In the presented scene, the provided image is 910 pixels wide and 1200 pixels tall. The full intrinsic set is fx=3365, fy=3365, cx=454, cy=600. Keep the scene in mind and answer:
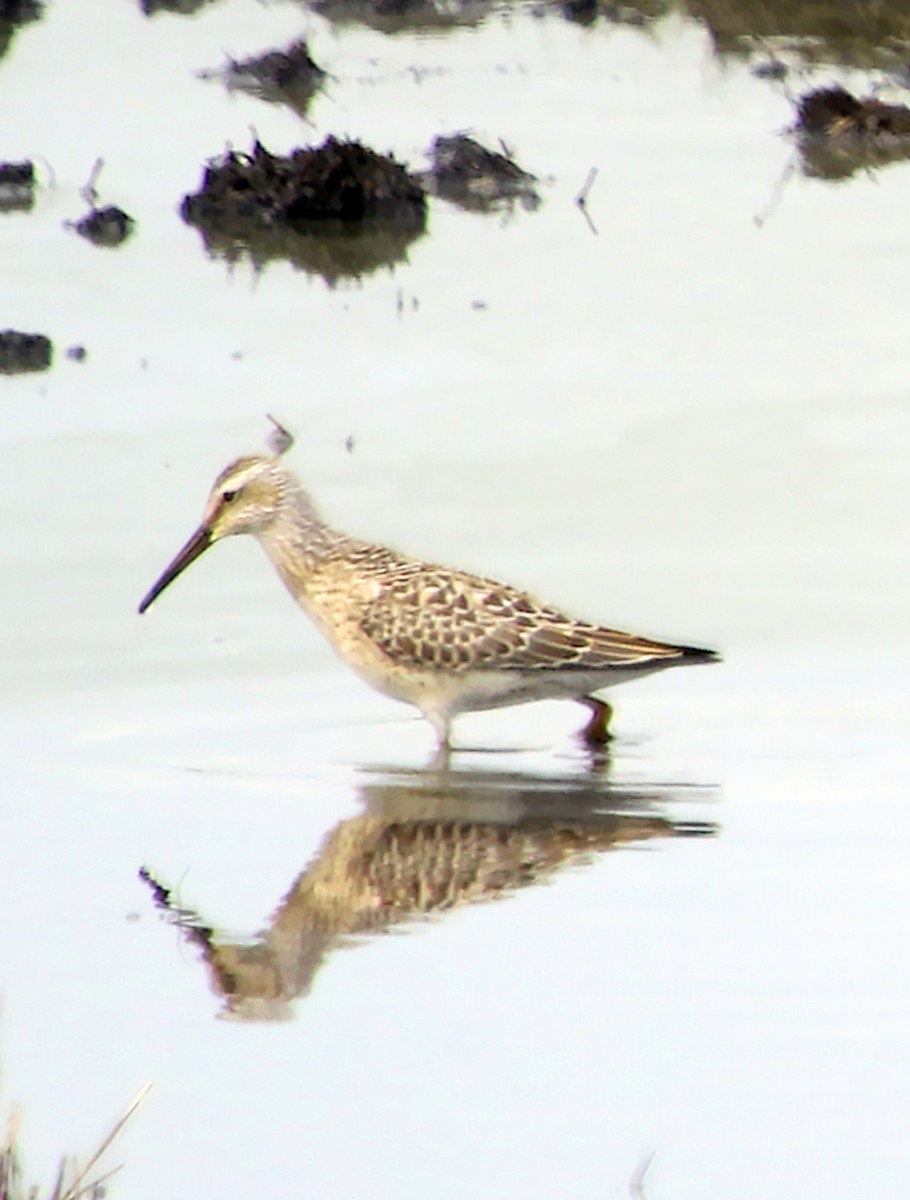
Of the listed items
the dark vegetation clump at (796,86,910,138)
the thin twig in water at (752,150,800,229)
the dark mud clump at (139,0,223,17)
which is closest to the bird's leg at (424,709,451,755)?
the thin twig in water at (752,150,800,229)

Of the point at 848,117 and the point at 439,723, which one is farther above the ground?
the point at 439,723

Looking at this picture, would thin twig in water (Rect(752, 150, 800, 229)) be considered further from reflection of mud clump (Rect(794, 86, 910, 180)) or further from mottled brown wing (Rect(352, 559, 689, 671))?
mottled brown wing (Rect(352, 559, 689, 671))

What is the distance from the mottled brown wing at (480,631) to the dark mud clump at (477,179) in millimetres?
7884

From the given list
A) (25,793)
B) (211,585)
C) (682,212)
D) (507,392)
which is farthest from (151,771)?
(682,212)

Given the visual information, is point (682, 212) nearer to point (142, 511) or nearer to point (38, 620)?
point (142, 511)

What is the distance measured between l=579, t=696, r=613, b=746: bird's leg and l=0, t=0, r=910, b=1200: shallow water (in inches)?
3.9

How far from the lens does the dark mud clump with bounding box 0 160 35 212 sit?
19.7m

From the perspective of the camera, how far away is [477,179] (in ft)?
66.2

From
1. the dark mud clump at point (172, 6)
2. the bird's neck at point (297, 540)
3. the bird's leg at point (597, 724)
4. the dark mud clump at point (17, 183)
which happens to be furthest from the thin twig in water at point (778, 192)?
the bird's leg at point (597, 724)

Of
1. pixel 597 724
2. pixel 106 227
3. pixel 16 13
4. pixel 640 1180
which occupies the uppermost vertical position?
pixel 640 1180

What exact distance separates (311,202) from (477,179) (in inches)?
52.8

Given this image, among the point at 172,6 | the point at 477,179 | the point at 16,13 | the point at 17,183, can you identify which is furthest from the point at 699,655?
the point at 172,6

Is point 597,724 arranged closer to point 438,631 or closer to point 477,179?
point 438,631

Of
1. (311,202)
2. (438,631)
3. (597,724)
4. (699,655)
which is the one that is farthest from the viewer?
(311,202)
